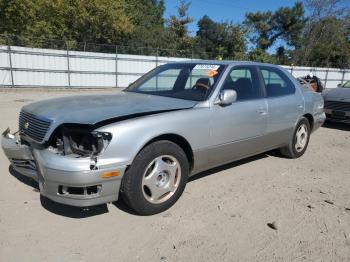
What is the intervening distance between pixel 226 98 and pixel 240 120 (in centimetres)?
50

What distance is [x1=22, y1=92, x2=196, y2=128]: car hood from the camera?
10.4 ft

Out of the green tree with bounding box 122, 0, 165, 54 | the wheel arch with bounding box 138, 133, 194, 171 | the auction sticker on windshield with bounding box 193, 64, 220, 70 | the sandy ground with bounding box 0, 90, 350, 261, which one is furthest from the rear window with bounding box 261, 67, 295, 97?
the green tree with bounding box 122, 0, 165, 54

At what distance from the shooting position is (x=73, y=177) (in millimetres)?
2926

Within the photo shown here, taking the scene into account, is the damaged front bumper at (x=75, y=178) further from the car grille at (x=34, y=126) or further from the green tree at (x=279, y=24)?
the green tree at (x=279, y=24)

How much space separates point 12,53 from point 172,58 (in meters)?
9.59

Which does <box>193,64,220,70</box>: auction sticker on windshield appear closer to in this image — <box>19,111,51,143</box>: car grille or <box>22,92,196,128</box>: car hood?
<box>22,92,196,128</box>: car hood

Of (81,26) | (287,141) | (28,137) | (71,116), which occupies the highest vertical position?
(81,26)

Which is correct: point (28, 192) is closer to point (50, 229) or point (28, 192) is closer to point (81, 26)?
point (50, 229)

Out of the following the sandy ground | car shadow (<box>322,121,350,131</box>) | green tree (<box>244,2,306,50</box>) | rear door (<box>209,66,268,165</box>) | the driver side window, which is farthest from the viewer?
green tree (<box>244,2,306,50</box>)

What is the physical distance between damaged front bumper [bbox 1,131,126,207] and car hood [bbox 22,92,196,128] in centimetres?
36

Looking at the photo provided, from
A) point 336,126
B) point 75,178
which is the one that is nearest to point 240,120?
point 75,178

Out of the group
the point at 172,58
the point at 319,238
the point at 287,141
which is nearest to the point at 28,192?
the point at 319,238

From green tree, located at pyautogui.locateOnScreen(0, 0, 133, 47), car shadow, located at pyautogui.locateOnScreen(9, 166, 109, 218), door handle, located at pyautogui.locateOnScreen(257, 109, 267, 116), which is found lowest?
car shadow, located at pyautogui.locateOnScreen(9, 166, 109, 218)

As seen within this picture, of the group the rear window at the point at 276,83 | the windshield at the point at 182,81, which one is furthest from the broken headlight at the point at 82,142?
the rear window at the point at 276,83
